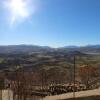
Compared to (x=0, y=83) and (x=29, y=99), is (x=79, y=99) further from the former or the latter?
(x=0, y=83)

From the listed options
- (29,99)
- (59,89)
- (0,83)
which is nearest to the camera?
(29,99)

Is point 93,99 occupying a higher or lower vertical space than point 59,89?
higher

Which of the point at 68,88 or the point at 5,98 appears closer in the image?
the point at 5,98

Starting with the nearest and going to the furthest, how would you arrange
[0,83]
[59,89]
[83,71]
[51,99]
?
[51,99], [0,83], [59,89], [83,71]

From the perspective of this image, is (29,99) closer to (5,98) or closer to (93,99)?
(5,98)

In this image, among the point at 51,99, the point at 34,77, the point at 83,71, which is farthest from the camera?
the point at 83,71

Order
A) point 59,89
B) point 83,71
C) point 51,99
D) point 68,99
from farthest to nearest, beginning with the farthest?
point 83,71, point 59,89, point 51,99, point 68,99

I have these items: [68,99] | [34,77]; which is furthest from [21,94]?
[34,77]

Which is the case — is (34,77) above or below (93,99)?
below

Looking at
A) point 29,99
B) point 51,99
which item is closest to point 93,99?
point 51,99
